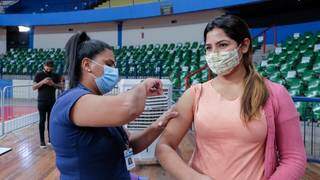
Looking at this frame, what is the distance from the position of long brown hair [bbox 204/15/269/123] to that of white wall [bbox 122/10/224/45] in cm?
1272

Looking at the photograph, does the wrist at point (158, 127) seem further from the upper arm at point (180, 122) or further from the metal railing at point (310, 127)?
the metal railing at point (310, 127)

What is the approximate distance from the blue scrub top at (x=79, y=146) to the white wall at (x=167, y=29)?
42.0 feet

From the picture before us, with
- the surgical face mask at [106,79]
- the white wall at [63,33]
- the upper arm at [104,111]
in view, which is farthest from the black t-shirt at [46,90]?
the white wall at [63,33]

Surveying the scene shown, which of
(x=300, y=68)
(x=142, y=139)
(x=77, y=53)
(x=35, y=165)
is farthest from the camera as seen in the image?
(x=300, y=68)

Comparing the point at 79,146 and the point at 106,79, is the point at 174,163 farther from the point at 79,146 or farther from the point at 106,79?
the point at 106,79

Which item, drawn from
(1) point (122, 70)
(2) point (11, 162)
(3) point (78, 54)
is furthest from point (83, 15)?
(3) point (78, 54)

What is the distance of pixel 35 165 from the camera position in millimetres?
4617

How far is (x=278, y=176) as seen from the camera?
1.09m

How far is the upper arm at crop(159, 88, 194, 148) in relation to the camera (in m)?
1.21

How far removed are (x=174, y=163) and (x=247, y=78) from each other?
1.22 ft

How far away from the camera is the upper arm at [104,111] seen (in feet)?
3.79

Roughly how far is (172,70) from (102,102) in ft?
Result: 32.6

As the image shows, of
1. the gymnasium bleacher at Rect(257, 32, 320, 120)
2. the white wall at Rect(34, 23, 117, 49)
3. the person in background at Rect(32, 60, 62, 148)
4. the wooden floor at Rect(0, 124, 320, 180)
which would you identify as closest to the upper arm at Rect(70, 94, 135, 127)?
the wooden floor at Rect(0, 124, 320, 180)

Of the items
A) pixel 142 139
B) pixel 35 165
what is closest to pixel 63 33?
pixel 35 165
